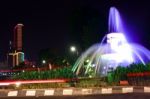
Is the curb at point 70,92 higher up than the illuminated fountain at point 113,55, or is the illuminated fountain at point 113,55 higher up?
the illuminated fountain at point 113,55

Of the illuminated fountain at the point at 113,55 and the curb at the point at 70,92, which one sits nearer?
the curb at the point at 70,92

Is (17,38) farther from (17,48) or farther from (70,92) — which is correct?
(70,92)

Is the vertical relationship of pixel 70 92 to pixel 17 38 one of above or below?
below

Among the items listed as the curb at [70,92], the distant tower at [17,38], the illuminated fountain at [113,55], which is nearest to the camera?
the curb at [70,92]

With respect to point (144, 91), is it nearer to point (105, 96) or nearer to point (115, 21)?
point (105, 96)

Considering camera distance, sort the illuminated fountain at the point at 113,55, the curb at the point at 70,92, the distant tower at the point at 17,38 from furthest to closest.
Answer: the distant tower at the point at 17,38 < the illuminated fountain at the point at 113,55 < the curb at the point at 70,92

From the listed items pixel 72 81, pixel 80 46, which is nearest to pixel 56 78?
pixel 72 81

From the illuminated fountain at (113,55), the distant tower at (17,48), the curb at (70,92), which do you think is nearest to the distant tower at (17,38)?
the distant tower at (17,48)

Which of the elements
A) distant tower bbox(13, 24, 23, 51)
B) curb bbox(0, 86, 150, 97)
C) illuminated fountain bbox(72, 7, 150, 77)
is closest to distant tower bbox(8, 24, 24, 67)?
distant tower bbox(13, 24, 23, 51)

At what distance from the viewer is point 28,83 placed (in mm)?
23031

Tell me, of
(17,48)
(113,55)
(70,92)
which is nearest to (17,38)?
(17,48)

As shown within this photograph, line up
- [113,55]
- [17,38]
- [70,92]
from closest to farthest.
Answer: [70,92] < [113,55] < [17,38]

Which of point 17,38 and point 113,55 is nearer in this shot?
point 113,55

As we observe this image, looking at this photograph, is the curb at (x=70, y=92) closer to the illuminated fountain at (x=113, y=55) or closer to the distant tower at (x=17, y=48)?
the illuminated fountain at (x=113, y=55)
